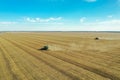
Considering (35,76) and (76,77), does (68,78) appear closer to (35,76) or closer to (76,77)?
(76,77)

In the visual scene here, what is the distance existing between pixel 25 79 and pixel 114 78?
242 inches

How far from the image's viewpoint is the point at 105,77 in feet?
33.6

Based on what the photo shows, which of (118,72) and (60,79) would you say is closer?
(60,79)

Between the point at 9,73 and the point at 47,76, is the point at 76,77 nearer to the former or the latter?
the point at 47,76

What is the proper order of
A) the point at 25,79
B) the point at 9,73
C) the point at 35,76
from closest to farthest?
the point at 25,79 < the point at 35,76 < the point at 9,73

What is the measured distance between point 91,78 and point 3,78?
623cm

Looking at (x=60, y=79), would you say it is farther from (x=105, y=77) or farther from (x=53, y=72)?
(x=105, y=77)

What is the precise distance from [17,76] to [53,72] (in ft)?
9.17

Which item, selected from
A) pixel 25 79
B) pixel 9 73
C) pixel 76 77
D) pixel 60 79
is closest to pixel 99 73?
pixel 76 77

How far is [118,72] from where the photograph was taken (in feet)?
37.8

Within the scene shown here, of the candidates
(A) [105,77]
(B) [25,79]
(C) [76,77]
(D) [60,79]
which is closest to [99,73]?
(A) [105,77]

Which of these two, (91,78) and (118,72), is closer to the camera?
(91,78)

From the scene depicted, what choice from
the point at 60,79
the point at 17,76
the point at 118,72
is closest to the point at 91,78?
the point at 60,79

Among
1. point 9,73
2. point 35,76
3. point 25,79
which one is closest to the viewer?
point 25,79
